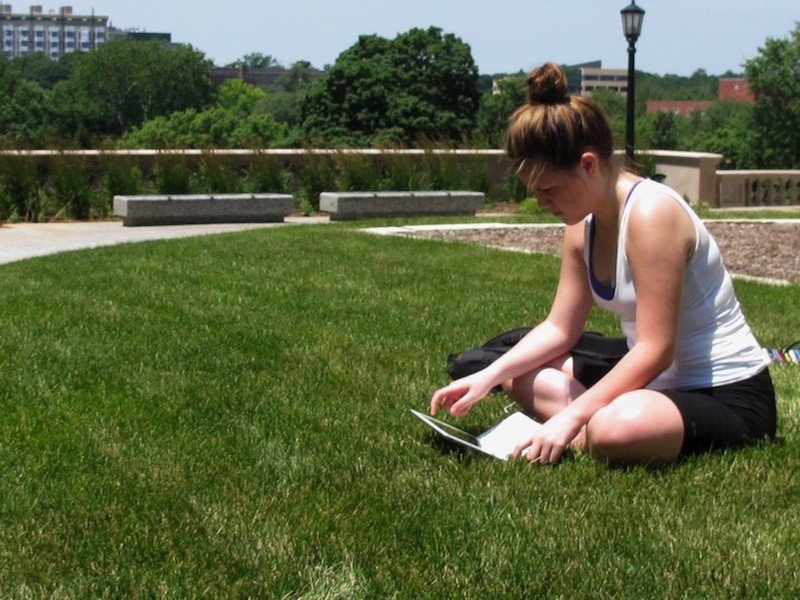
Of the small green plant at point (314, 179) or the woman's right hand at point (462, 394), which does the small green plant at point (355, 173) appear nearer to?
the small green plant at point (314, 179)

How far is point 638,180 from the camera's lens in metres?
3.64

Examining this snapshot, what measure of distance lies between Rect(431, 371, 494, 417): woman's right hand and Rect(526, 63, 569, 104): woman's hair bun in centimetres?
95

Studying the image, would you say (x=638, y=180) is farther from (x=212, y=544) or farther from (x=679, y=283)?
(x=212, y=544)

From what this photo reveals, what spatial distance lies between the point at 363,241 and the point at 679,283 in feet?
23.3

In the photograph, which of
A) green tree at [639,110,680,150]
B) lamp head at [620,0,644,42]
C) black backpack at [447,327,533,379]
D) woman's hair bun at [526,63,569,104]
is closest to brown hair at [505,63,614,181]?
→ woman's hair bun at [526,63,569,104]

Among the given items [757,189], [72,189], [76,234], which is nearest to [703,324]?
[76,234]

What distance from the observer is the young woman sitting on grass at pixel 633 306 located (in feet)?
11.1

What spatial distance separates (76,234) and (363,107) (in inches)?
1654

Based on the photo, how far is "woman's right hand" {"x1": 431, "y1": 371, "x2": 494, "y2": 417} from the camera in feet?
12.2

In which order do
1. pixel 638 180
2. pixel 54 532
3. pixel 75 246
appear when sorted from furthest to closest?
pixel 75 246
pixel 638 180
pixel 54 532

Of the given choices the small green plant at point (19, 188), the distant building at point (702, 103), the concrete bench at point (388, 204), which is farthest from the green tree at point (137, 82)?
the concrete bench at point (388, 204)

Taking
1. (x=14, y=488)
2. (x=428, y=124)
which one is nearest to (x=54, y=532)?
(x=14, y=488)

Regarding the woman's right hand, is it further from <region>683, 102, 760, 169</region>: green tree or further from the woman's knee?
<region>683, 102, 760, 169</region>: green tree

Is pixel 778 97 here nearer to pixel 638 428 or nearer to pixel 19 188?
pixel 19 188
